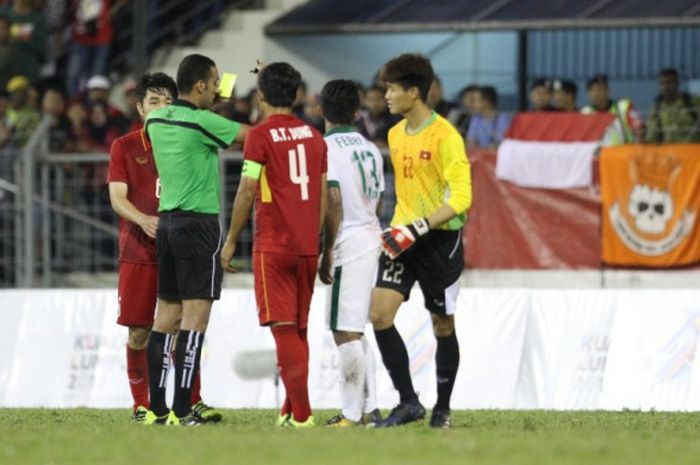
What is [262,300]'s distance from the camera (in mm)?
11953

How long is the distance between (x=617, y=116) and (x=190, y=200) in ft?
28.1

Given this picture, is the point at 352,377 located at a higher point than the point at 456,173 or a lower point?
lower

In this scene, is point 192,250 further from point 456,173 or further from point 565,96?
point 565,96

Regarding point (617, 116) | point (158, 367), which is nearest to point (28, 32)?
point (617, 116)

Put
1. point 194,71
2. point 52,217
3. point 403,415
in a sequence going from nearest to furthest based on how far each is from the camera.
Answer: point 403,415, point 194,71, point 52,217

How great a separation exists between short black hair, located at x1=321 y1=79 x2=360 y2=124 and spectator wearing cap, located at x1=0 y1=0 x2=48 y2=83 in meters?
12.6

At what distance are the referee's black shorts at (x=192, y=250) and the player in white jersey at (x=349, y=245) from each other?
78 centimetres

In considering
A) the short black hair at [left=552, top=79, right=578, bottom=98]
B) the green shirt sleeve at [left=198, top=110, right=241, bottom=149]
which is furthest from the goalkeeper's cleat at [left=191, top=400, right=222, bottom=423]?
the short black hair at [left=552, top=79, right=578, bottom=98]

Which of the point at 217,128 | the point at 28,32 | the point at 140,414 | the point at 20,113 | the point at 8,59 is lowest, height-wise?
the point at 140,414

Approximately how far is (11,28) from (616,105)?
27.3 feet

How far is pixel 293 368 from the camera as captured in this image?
1191cm

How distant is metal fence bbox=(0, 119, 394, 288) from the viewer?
70.1ft

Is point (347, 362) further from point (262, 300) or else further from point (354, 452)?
point (354, 452)

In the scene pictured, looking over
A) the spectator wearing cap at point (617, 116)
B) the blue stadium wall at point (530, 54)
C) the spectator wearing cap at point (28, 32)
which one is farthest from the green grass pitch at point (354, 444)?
the spectator wearing cap at point (28, 32)
